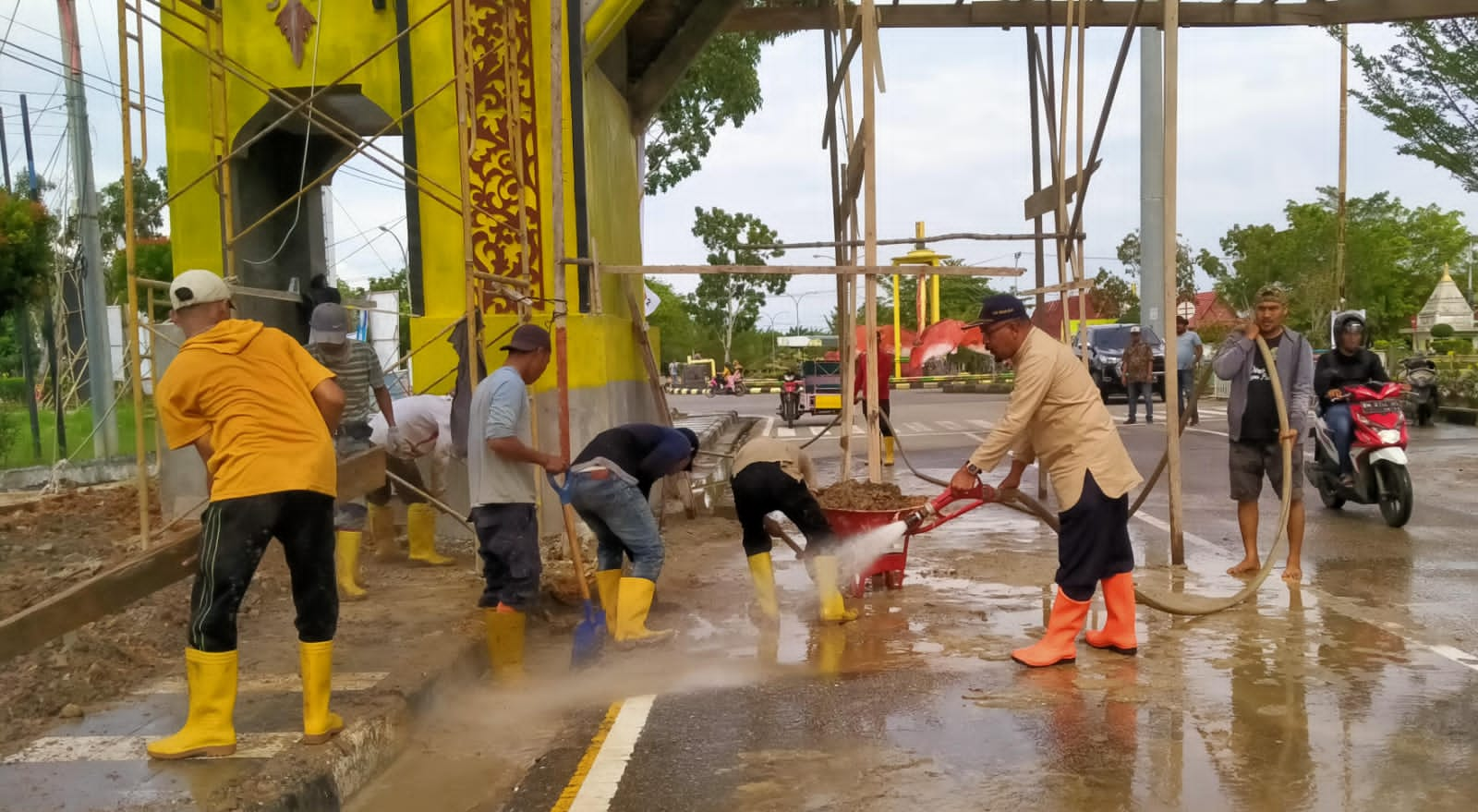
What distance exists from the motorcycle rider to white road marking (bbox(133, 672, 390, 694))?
289 inches

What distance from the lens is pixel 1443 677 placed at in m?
4.80

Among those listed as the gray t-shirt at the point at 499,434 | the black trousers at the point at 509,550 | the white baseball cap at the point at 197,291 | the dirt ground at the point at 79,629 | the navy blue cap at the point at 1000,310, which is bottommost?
the dirt ground at the point at 79,629

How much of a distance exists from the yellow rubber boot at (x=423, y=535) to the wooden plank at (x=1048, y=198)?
18.0ft

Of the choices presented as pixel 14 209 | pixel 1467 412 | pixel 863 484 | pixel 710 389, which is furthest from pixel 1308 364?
pixel 710 389

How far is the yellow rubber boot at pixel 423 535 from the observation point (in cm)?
776

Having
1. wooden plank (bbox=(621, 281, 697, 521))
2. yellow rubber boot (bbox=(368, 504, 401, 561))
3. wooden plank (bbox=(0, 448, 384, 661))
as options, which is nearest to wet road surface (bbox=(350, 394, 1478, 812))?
wooden plank (bbox=(0, 448, 384, 661))

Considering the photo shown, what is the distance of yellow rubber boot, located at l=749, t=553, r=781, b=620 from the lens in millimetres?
6195

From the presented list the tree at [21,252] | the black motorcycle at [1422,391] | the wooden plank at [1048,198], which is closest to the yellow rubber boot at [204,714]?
the tree at [21,252]

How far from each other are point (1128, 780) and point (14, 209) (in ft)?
29.5

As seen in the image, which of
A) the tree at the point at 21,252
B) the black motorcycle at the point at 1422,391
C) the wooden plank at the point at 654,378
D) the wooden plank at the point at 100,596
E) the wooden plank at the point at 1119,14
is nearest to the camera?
the wooden plank at the point at 100,596

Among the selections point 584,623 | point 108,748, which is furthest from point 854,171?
point 108,748

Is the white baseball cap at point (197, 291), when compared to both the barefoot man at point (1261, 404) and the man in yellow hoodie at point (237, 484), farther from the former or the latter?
the barefoot man at point (1261, 404)

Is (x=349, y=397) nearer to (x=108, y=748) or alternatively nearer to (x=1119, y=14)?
(x=108, y=748)

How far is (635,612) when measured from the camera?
229 inches
